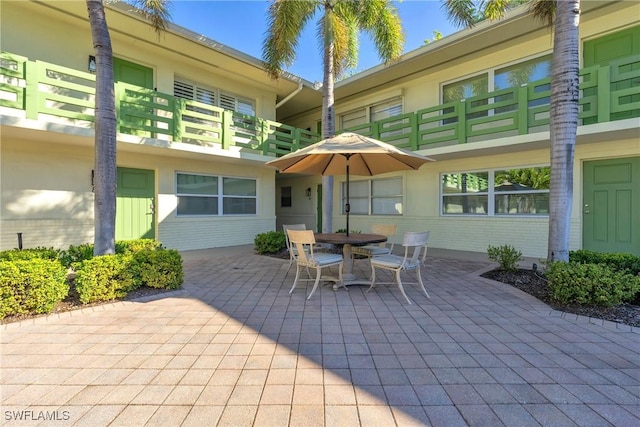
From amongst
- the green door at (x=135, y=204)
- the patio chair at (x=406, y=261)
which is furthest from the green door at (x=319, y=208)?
the patio chair at (x=406, y=261)

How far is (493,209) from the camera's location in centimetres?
917

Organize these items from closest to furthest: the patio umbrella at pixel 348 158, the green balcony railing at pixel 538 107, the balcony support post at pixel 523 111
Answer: the patio umbrella at pixel 348 158, the green balcony railing at pixel 538 107, the balcony support post at pixel 523 111

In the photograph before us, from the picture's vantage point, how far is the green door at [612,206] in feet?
23.2

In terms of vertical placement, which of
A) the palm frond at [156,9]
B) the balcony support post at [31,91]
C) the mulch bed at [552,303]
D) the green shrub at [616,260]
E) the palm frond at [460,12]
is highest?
the palm frond at [460,12]

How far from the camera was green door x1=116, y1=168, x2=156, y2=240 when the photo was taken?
8.38 metres

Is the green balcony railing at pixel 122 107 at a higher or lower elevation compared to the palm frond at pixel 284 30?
lower

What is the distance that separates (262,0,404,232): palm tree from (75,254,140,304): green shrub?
4.92 metres

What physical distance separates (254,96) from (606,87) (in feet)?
33.0

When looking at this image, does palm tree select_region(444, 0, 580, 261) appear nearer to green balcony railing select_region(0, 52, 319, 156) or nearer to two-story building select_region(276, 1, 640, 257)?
two-story building select_region(276, 1, 640, 257)

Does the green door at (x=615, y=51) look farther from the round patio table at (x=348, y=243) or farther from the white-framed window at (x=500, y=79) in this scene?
the round patio table at (x=348, y=243)

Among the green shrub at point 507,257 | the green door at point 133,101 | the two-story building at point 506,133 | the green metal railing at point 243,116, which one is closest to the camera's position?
the green shrub at point 507,257

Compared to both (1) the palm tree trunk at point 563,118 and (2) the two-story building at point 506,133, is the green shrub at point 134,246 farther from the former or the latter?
(1) the palm tree trunk at point 563,118

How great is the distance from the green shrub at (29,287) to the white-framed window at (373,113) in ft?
35.1

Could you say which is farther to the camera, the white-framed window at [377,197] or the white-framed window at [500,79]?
the white-framed window at [377,197]
